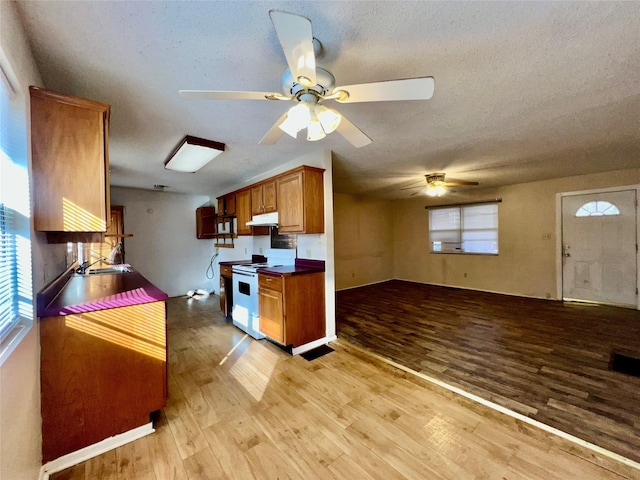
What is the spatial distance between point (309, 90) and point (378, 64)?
1.60 feet

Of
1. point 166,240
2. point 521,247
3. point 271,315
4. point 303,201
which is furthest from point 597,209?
point 166,240

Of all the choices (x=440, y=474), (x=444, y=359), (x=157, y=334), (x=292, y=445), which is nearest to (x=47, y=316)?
(x=157, y=334)

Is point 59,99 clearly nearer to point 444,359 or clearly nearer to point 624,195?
point 444,359

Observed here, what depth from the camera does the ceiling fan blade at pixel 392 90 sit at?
1229 mm

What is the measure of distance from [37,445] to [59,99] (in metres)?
1.88

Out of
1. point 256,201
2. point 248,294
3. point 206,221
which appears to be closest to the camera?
Result: point 248,294

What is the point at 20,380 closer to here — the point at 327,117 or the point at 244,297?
the point at 327,117

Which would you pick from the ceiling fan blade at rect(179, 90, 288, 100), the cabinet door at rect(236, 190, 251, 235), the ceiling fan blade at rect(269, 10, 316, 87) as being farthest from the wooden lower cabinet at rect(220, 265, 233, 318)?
the ceiling fan blade at rect(269, 10, 316, 87)

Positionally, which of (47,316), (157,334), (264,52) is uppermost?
(264,52)

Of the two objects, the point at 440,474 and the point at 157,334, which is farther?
the point at 157,334

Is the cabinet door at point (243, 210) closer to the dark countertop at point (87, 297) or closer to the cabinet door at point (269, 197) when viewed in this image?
the cabinet door at point (269, 197)

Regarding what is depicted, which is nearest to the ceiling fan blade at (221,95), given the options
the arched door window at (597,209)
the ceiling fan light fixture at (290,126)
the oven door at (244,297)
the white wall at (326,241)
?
the ceiling fan light fixture at (290,126)

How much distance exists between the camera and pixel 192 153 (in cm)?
294

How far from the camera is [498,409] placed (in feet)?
6.25
